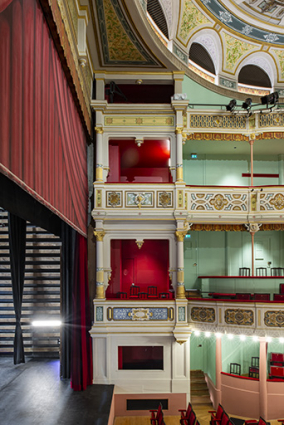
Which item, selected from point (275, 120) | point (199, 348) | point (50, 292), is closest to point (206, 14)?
point (275, 120)

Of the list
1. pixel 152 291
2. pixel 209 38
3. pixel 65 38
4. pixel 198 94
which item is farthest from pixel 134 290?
pixel 209 38

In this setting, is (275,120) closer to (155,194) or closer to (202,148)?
(202,148)

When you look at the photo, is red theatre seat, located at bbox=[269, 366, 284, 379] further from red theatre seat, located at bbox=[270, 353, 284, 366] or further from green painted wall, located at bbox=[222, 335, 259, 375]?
green painted wall, located at bbox=[222, 335, 259, 375]

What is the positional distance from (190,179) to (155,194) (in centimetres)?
326

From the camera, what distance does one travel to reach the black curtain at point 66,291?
904cm

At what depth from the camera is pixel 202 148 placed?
12250 millimetres

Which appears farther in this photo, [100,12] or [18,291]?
[18,291]

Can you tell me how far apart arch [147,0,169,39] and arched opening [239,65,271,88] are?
→ 11.6 feet

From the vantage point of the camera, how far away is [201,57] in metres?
12.1

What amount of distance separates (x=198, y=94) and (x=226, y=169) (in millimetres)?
2927

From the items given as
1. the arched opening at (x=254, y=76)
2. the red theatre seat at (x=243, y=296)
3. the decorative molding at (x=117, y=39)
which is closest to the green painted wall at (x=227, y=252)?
the red theatre seat at (x=243, y=296)

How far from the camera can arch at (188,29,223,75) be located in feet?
38.8

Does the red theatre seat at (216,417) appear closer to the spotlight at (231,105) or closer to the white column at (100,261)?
the white column at (100,261)

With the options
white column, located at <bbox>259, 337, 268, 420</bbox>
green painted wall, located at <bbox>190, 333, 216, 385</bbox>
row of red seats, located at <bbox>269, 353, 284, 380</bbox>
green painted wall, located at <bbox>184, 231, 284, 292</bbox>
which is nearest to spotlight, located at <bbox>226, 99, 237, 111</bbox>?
green painted wall, located at <bbox>184, 231, 284, 292</bbox>
